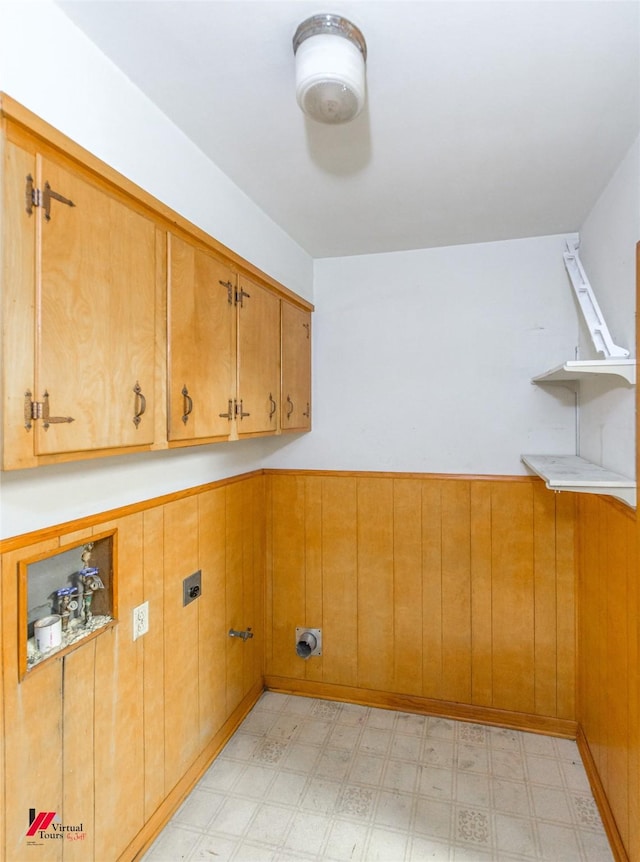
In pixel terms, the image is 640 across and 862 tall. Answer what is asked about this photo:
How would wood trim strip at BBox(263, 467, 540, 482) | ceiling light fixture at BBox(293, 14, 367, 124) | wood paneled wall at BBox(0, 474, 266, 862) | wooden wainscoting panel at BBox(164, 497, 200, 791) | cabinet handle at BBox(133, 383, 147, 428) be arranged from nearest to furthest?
ceiling light fixture at BBox(293, 14, 367, 124)
wood paneled wall at BBox(0, 474, 266, 862)
cabinet handle at BBox(133, 383, 147, 428)
wooden wainscoting panel at BBox(164, 497, 200, 791)
wood trim strip at BBox(263, 467, 540, 482)

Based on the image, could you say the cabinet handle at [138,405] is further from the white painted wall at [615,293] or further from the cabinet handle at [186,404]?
the white painted wall at [615,293]

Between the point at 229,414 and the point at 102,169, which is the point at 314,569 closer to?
the point at 229,414

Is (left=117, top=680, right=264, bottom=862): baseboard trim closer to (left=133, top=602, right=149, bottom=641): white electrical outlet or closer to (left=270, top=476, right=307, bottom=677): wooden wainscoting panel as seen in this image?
(left=270, top=476, right=307, bottom=677): wooden wainscoting panel

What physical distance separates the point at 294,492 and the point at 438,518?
81 cm

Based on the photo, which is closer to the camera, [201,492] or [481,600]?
[201,492]

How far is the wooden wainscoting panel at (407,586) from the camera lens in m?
2.49

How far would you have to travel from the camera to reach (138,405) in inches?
52.3

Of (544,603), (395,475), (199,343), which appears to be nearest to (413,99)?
(199,343)

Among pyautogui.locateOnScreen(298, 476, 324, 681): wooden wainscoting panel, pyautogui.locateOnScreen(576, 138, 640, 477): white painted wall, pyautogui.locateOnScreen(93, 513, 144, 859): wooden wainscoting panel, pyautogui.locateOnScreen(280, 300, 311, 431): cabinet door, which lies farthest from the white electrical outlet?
pyautogui.locateOnScreen(576, 138, 640, 477): white painted wall

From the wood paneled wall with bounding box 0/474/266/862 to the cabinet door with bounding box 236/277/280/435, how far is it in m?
0.40

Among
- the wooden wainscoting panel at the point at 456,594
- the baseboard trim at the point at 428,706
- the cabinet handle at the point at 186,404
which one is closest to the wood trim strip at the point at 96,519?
the cabinet handle at the point at 186,404

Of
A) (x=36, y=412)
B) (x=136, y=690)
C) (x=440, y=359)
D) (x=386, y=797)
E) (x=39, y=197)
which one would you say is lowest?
(x=386, y=797)

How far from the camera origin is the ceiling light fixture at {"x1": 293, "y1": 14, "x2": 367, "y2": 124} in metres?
1.08

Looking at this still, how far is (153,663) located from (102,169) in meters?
1.60
